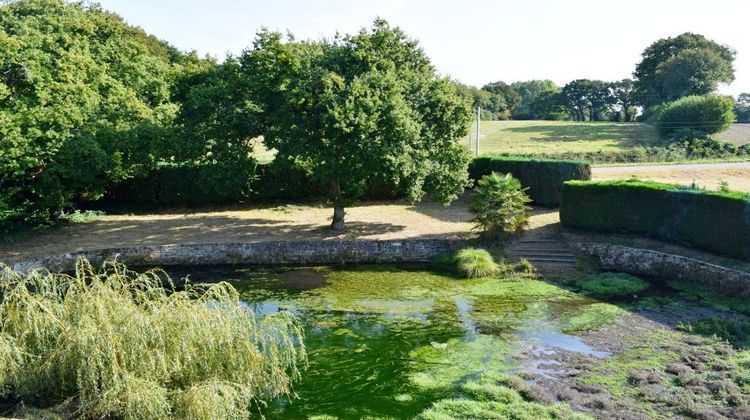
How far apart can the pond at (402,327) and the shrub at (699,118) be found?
3810 centimetres

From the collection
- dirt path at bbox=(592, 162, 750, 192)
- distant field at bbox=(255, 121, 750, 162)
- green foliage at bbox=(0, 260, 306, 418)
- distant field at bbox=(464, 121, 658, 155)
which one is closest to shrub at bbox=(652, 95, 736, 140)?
distant field at bbox=(255, 121, 750, 162)

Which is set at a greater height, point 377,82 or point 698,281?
point 377,82

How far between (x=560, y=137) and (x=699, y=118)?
11.3 m

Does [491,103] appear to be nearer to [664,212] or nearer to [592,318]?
[664,212]

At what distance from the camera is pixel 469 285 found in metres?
17.3

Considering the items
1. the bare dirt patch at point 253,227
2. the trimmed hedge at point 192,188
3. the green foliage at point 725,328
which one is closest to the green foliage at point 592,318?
the green foliage at point 725,328

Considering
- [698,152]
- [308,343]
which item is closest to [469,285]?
[308,343]

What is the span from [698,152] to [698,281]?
29.0 m

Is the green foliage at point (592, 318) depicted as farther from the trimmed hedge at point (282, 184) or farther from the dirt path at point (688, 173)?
the dirt path at point (688, 173)

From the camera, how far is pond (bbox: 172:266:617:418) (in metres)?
10.4

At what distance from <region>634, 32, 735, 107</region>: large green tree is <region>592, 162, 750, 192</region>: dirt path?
32627 mm

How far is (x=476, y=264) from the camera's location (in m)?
18.1

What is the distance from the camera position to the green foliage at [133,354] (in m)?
7.95

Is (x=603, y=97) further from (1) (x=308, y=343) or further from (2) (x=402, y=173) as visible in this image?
(1) (x=308, y=343)
